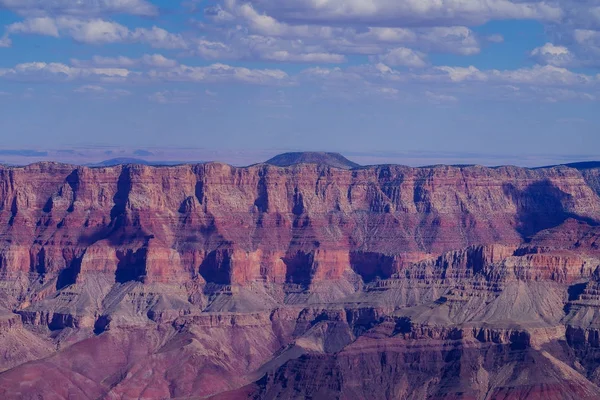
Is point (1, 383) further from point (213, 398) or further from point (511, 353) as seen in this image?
point (511, 353)

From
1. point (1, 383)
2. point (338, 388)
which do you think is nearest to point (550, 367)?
point (338, 388)

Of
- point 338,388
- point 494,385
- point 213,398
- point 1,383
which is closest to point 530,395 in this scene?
point 494,385

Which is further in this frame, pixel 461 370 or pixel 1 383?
pixel 1 383

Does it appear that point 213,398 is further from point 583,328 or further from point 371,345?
point 583,328

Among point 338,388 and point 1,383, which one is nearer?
point 338,388

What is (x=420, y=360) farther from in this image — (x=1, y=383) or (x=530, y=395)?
(x=1, y=383)

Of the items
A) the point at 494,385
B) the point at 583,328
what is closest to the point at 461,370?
the point at 494,385

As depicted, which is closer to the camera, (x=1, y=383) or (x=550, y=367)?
(x=550, y=367)
